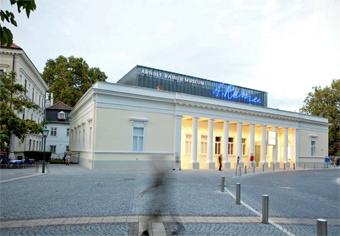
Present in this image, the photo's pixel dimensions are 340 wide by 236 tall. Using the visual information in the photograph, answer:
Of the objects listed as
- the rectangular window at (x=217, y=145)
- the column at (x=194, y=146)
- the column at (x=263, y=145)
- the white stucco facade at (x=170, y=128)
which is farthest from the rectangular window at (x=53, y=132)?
the column at (x=263, y=145)

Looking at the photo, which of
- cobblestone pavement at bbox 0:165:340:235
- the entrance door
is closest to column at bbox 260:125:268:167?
the entrance door

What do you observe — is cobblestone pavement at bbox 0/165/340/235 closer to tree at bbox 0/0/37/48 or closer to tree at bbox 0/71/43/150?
tree at bbox 0/0/37/48

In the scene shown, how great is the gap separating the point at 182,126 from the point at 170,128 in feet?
11.6

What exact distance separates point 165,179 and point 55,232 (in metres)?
2.81

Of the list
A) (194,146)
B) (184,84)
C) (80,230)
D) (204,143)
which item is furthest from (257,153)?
(80,230)

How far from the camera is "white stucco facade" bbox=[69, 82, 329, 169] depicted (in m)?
23.1

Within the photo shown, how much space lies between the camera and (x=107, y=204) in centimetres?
919

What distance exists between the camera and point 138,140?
24.6m

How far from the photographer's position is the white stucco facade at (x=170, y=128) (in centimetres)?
2312

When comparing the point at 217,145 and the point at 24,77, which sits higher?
the point at 24,77

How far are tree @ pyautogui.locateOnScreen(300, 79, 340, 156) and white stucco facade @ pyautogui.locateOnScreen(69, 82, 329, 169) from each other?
23142 mm

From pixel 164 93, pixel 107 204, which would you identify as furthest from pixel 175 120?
pixel 107 204

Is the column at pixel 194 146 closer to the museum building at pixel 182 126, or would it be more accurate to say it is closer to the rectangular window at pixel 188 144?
the museum building at pixel 182 126

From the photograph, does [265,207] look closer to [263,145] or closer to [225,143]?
[225,143]
